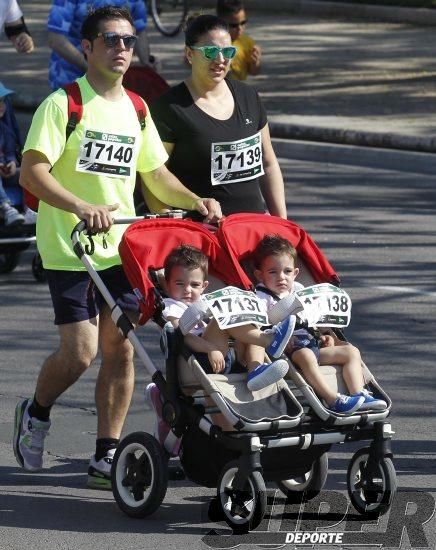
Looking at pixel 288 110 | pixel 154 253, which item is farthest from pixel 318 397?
pixel 288 110

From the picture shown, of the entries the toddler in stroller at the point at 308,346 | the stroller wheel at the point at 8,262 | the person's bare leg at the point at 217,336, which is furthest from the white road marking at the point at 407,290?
the person's bare leg at the point at 217,336

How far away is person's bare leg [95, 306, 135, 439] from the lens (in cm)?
717

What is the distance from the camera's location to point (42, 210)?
7.16 m

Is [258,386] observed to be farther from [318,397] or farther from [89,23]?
[89,23]

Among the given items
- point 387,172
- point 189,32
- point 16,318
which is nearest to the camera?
point 189,32

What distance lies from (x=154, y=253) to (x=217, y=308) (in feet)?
1.99

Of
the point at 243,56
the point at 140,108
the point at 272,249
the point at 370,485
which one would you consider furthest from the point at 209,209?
the point at 243,56

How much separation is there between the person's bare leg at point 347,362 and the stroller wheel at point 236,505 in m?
0.63

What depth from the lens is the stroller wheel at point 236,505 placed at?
6.26 m

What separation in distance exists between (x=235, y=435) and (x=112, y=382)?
104 cm

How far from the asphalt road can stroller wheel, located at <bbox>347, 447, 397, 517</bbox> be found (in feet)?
0.22

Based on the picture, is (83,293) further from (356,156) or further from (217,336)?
(356,156)

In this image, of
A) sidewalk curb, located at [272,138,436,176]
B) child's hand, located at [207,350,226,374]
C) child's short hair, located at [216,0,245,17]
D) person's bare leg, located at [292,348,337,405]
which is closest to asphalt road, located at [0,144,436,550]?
sidewalk curb, located at [272,138,436,176]

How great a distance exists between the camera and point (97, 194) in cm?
706
